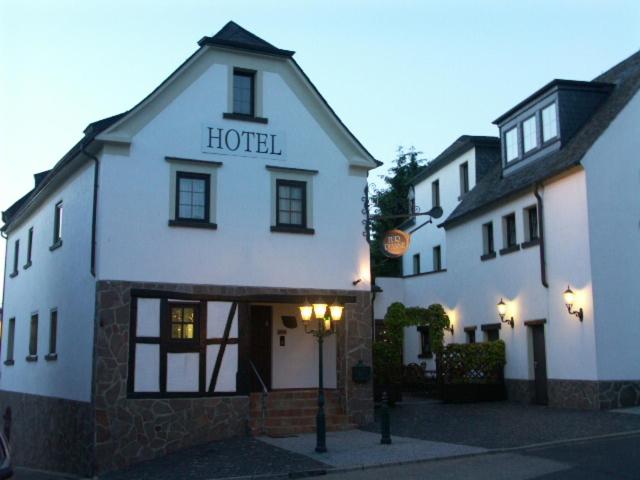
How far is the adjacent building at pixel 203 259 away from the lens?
18062 mm

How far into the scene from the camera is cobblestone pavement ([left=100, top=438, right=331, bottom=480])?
14734mm

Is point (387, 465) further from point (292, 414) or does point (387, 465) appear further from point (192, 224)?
point (192, 224)

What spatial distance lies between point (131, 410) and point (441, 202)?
800 inches

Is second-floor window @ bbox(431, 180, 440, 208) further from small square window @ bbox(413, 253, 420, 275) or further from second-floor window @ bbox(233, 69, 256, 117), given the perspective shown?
second-floor window @ bbox(233, 69, 256, 117)

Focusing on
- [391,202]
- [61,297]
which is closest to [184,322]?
[61,297]

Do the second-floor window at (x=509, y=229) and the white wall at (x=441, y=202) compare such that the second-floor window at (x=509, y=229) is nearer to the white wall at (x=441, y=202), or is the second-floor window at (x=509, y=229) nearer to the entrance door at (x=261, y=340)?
the white wall at (x=441, y=202)

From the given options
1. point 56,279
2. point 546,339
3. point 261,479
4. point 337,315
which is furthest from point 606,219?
point 56,279

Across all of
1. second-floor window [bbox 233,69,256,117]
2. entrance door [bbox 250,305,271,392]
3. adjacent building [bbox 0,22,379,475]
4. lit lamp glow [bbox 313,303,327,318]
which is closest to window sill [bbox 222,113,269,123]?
adjacent building [bbox 0,22,379,475]

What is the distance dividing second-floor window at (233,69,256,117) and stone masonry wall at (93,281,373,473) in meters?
4.54

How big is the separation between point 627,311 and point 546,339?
282cm

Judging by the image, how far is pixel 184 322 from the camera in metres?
18.7

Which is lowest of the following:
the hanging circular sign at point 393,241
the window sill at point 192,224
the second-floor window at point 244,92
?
the hanging circular sign at point 393,241

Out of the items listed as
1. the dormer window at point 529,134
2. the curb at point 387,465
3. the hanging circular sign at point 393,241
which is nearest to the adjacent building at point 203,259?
the hanging circular sign at point 393,241

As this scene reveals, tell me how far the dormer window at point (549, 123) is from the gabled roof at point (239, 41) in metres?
8.56
